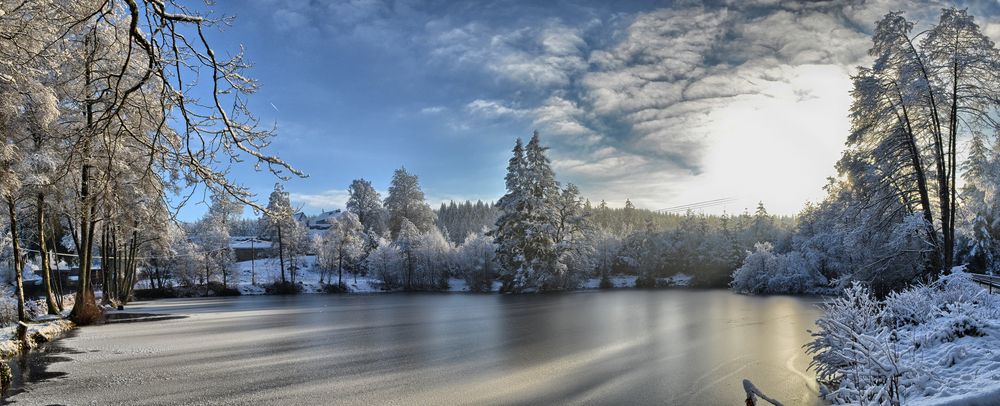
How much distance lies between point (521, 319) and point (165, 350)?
43.3ft

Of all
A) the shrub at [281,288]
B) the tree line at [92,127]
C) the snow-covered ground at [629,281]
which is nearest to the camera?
the tree line at [92,127]

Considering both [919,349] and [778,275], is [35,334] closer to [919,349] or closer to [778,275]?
[919,349]

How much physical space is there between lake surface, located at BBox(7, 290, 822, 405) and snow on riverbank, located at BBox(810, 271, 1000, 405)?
161 cm

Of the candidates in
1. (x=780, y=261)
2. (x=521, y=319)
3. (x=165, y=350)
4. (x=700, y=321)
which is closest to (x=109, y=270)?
(x=165, y=350)

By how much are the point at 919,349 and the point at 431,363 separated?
923cm

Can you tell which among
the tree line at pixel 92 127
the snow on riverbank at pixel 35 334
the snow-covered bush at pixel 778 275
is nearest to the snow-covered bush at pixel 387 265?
the tree line at pixel 92 127

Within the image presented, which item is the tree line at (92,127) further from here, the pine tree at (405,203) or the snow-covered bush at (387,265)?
the pine tree at (405,203)

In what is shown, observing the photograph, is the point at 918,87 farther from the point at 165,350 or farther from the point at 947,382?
the point at 165,350

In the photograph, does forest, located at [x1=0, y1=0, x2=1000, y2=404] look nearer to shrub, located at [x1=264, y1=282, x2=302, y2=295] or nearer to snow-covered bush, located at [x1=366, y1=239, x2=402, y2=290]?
shrub, located at [x1=264, y1=282, x2=302, y2=295]

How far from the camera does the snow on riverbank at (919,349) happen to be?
5047 millimetres

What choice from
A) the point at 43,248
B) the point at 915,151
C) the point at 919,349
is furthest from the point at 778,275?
the point at 43,248

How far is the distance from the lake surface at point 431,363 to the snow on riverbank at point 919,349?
161 cm

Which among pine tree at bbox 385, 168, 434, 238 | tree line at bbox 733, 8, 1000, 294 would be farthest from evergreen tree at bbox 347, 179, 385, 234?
tree line at bbox 733, 8, 1000, 294

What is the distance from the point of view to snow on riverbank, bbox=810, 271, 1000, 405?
505 centimetres
